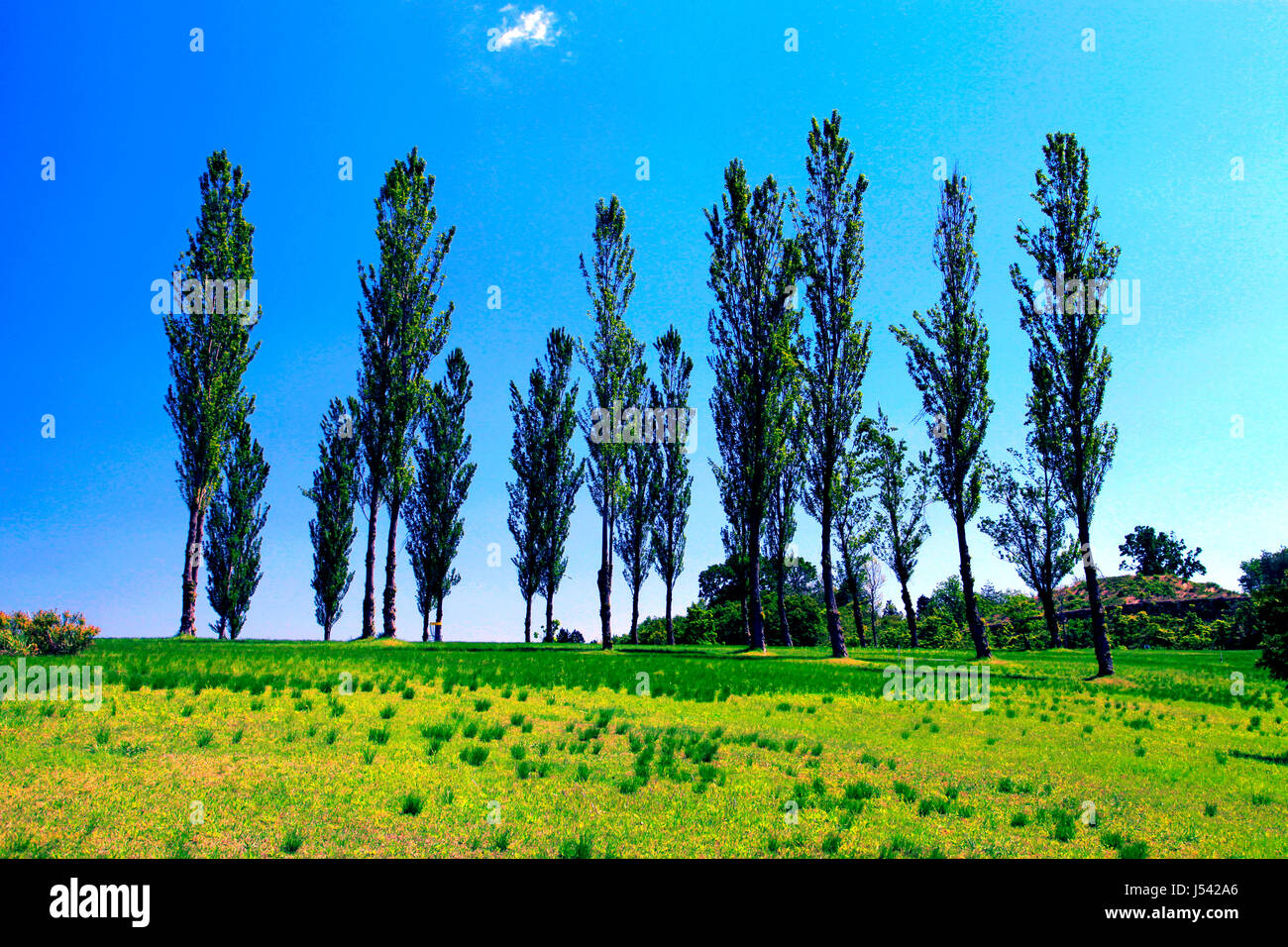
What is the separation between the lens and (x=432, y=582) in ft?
129

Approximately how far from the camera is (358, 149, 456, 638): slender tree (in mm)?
28750

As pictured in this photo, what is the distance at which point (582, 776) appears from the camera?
6035mm

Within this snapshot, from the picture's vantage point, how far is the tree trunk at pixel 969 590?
86.3 feet

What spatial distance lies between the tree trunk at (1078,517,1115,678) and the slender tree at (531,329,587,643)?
82.5ft

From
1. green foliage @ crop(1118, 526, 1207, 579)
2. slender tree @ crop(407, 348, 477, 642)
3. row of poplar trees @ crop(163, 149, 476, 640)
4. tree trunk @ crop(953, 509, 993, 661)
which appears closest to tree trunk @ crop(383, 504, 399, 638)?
row of poplar trees @ crop(163, 149, 476, 640)

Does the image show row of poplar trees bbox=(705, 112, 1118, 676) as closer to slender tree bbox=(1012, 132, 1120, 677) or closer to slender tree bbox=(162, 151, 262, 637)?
slender tree bbox=(1012, 132, 1120, 677)

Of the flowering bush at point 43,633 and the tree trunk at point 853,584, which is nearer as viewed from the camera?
the flowering bush at point 43,633

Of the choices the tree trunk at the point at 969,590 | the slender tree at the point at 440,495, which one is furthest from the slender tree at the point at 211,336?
the tree trunk at the point at 969,590

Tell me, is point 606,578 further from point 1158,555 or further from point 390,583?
point 1158,555

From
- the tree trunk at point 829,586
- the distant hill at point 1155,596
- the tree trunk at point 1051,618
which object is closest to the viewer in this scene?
the tree trunk at point 829,586

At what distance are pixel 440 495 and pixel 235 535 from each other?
1271 centimetres

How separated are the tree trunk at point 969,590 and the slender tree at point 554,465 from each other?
68.0 feet

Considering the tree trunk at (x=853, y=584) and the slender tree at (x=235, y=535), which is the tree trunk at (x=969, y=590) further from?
the slender tree at (x=235, y=535)
